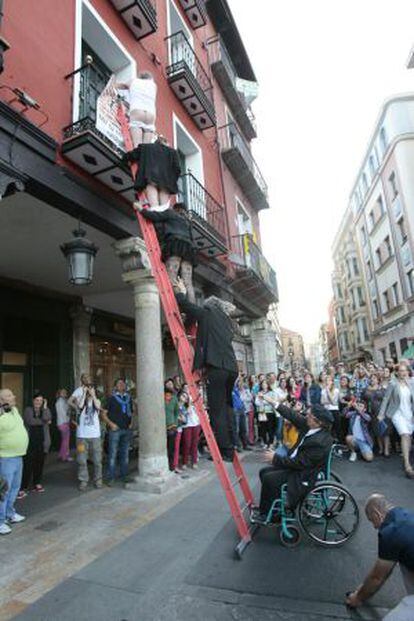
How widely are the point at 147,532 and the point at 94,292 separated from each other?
6972 millimetres

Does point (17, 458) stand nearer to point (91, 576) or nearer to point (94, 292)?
point (91, 576)

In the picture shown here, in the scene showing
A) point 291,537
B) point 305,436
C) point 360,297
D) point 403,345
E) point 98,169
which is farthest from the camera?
point 360,297

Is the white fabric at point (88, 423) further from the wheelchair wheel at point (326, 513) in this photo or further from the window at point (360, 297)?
the window at point (360, 297)

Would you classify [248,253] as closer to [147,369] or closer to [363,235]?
[147,369]

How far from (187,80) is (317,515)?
9500 mm

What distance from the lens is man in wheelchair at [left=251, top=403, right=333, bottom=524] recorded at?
4527mm

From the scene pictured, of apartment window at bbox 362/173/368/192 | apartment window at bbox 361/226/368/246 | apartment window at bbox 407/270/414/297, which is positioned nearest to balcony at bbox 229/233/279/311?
apartment window at bbox 407/270/414/297

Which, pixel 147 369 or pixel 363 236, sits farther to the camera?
pixel 363 236

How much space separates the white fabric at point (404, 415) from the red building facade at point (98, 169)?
16.1 feet

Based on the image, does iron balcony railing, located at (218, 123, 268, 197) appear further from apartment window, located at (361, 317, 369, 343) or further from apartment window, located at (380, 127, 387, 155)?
apartment window, located at (361, 317, 369, 343)

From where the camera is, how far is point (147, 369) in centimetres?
718

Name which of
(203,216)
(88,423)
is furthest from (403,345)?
(88,423)

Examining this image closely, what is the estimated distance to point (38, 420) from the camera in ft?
23.3

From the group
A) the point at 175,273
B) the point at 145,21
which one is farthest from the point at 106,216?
the point at 145,21
